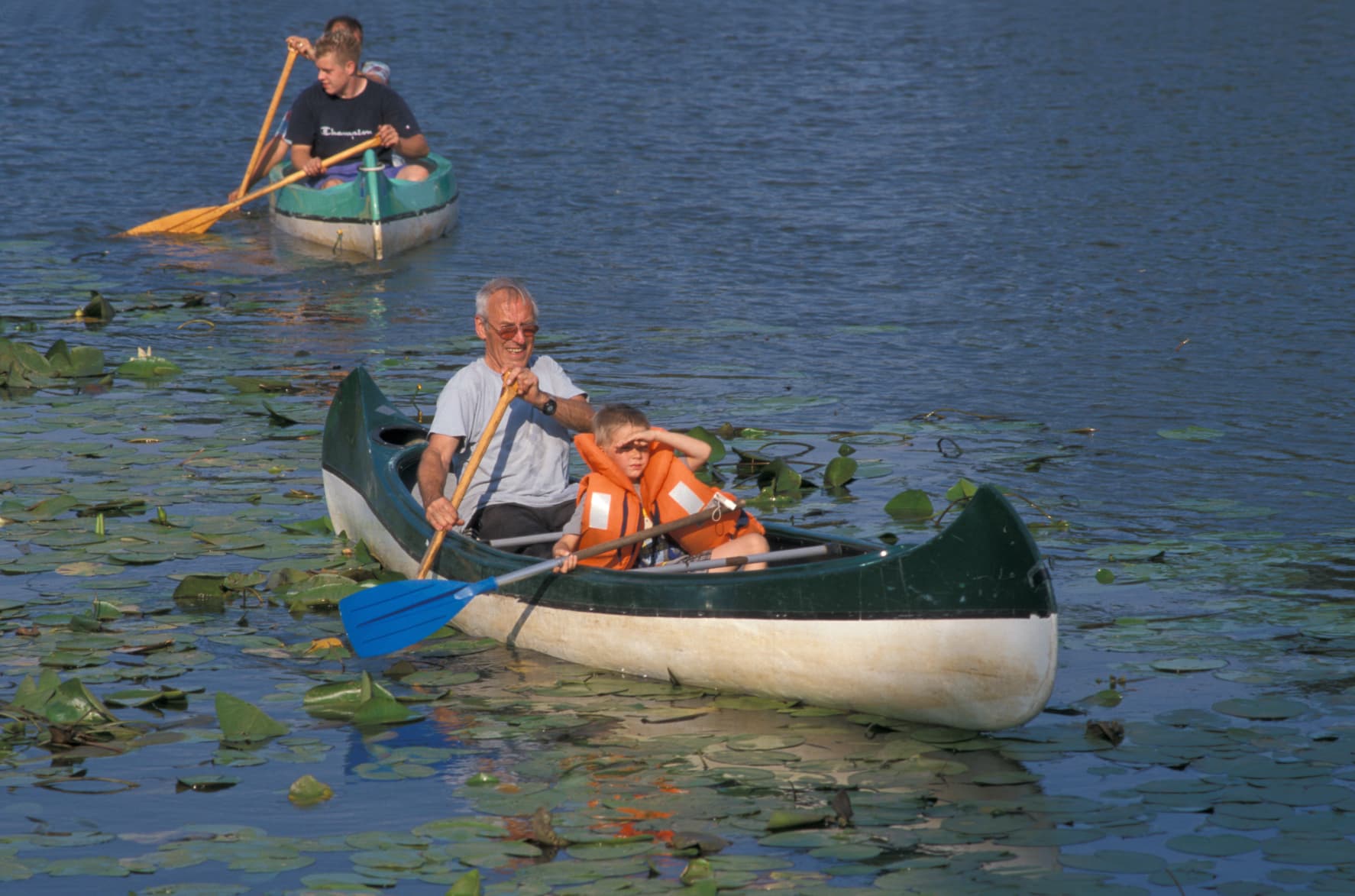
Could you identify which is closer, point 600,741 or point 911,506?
point 600,741

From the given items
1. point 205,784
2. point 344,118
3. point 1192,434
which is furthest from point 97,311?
point 205,784

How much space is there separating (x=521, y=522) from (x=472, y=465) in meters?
0.38

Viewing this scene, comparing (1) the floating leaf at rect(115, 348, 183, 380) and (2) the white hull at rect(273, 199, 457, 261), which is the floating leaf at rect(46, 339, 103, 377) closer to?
(1) the floating leaf at rect(115, 348, 183, 380)

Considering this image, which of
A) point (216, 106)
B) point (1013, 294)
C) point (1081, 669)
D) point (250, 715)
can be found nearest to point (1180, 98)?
point (1013, 294)

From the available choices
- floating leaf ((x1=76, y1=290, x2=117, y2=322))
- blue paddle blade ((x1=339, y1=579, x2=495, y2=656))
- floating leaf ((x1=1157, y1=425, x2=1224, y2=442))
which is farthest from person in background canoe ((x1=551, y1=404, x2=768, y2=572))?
floating leaf ((x1=76, y1=290, x2=117, y2=322))

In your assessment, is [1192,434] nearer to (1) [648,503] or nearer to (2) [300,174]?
(1) [648,503]

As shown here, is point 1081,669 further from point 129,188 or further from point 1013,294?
point 129,188

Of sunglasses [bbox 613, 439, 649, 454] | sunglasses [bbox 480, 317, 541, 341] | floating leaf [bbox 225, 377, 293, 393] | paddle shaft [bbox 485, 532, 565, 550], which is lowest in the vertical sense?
floating leaf [bbox 225, 377, 293, 393]

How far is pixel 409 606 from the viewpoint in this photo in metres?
6.32

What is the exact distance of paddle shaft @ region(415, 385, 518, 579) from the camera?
21.0 ft

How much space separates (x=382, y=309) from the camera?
12.5 meters

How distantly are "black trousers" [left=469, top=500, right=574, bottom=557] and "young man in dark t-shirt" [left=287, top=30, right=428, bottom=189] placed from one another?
690 centimetres

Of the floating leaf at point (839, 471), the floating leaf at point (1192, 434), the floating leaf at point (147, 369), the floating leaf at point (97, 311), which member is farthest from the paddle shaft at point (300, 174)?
the floating leaf at point (1192, 434)

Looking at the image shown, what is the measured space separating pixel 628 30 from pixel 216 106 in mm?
8205
